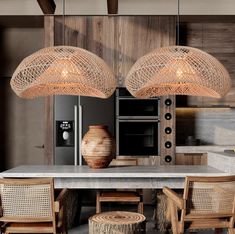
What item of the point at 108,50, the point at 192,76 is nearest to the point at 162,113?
the point at 108,50

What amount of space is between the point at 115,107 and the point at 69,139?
77cm

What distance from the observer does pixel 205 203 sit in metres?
3.12

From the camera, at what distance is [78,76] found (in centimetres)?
370

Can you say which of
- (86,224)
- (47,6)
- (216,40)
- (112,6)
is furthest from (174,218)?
(216,40)

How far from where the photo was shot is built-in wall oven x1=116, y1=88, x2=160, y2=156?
591 cm

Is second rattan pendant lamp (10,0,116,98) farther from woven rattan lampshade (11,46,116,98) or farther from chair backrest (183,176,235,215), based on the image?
chair backrest (183,176,235,215)

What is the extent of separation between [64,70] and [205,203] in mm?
1637

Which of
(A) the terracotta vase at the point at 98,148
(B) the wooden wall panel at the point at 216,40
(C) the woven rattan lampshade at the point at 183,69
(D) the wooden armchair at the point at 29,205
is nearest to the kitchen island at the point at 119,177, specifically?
(A) the terracotta vase at the point at 98,148

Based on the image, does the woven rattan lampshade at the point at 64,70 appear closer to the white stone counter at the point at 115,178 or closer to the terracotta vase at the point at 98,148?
the terracotta vase at the point at 98,148

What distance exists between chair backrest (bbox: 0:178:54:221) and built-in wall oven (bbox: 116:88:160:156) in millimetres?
2909

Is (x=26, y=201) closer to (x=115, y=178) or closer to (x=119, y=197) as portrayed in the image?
(x=115, y=178)

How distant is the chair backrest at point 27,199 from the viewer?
2980mm

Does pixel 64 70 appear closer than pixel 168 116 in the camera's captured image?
Yes

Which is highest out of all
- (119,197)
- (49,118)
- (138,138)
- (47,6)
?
(47,6)
